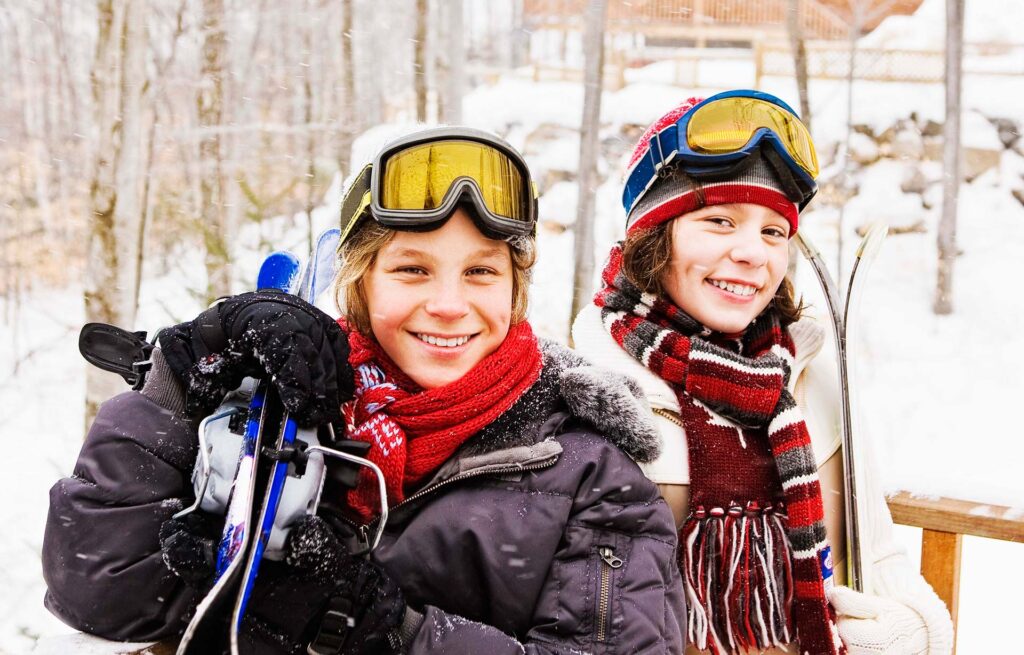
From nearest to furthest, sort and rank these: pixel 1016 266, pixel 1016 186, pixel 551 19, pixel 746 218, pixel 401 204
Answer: pixel 401 204 < pixel 746 218 < pixel 1016 266 < pixel 1016 186 < pixel 551 19

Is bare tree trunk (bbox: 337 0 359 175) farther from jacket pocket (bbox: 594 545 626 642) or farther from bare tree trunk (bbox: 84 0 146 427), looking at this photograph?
jacket pocket (bbox: 594 545 626 642)

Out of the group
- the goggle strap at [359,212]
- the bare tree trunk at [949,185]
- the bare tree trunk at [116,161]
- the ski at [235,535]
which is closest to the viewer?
the ski at [235,535]

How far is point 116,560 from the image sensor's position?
55.0 inches

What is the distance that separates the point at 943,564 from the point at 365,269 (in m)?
1.85

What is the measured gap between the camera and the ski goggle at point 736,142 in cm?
209

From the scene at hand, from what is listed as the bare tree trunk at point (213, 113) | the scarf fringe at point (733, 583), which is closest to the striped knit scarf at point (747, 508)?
the scarf fringe at point (733, 583)

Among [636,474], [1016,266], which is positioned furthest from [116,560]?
[1016,266]

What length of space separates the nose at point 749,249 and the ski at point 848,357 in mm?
303

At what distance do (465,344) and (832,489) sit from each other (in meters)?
1.16

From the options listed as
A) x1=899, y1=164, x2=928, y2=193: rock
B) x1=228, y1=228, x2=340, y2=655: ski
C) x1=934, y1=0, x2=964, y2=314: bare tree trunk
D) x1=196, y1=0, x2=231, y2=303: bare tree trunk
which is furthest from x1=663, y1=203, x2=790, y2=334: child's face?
x1=899, y1=164, x2=928, y2=193: rock

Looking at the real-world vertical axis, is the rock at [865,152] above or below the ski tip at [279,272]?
above

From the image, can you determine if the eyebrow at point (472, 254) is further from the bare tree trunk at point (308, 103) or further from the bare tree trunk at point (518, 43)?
the bare tree trunk at point (518, 43)

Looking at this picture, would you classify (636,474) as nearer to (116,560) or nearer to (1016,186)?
(116,560)

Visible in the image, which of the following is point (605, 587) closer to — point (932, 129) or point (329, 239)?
point (329, 239)
